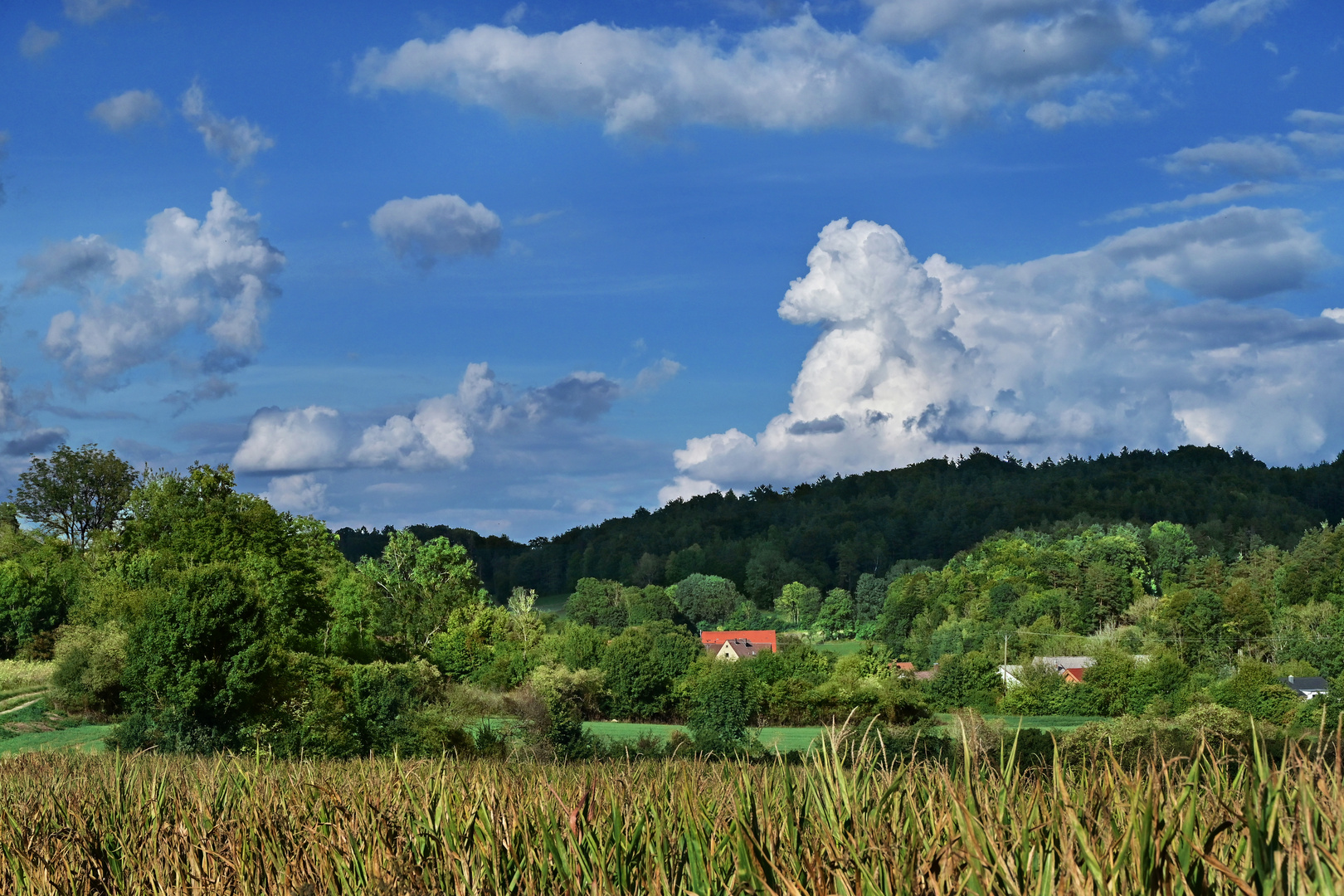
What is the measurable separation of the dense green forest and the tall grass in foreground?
1.46m

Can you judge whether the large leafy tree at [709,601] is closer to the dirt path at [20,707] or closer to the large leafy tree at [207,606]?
the large leafy tree at [207,606]

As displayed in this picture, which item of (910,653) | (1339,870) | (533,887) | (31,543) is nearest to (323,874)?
(533,887)

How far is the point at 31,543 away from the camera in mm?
68875

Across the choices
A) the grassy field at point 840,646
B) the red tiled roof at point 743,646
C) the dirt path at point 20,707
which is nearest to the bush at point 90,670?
the dirt path at point 20,707

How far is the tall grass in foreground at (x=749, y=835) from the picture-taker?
268 centimetres

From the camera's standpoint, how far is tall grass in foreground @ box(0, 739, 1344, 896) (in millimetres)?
2676

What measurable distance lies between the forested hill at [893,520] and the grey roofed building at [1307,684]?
53.1 m

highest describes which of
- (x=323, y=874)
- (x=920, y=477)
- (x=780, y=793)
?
(x=920, y=477)

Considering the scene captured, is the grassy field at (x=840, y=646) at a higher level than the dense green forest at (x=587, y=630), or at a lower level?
lower

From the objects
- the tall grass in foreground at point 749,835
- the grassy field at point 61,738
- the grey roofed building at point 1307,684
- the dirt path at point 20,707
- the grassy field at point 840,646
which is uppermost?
the tall grass in foreground at point 749,835

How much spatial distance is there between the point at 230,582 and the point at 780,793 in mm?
36840

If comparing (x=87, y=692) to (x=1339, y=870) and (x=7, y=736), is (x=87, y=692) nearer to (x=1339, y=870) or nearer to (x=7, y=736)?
(x=7, y=736)

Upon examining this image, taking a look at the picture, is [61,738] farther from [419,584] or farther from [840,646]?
[840,646]

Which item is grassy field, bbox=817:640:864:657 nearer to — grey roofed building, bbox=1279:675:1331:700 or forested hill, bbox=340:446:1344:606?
forested hill, bbox=340:446:1344:606
